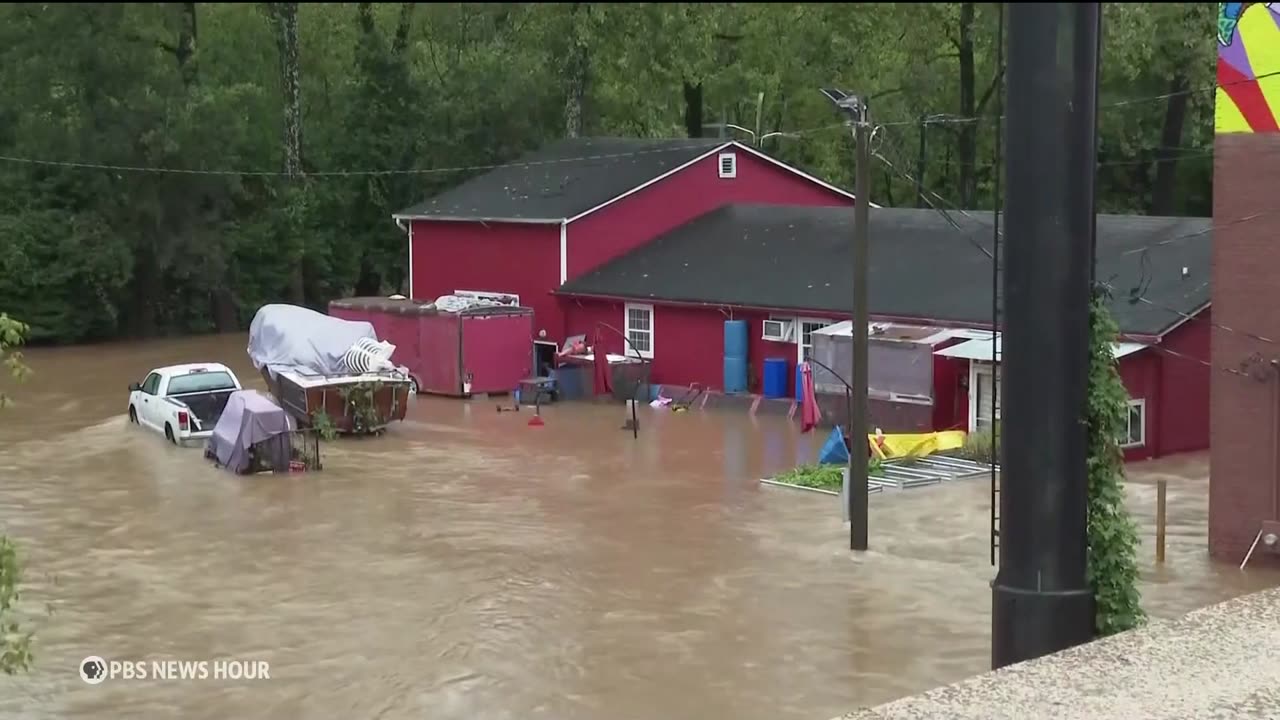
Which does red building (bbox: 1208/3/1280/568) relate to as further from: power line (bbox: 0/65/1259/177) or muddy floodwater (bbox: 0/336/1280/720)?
power line (bbox: 0/65/1259/177)

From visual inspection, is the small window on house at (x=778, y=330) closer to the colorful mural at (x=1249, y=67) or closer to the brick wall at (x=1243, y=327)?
the brick wall at (x=1243, y=327)

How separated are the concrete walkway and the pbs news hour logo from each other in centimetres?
834

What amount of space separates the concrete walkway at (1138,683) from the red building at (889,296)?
1603cm

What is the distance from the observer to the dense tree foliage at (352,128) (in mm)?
45062

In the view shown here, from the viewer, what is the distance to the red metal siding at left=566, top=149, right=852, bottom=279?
39188mm

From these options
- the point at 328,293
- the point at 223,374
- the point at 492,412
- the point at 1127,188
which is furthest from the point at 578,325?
the point at 1127,188

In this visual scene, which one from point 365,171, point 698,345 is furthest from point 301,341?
point 365,171

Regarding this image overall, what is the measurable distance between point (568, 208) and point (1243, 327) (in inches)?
873

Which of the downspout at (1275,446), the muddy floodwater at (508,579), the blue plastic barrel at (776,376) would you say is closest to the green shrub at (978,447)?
the muddy floodwater at (508,579)

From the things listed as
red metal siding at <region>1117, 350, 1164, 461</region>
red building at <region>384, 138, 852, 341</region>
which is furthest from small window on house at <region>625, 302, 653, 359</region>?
red metal siding at <region>1117, 350, 1164, 461</region>

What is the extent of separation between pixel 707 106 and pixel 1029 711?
51.8 m

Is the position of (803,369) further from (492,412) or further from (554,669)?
(554,669)

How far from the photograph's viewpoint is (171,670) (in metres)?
15.1

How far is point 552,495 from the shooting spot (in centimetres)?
2427
